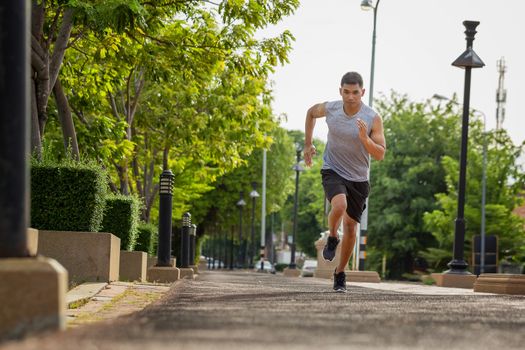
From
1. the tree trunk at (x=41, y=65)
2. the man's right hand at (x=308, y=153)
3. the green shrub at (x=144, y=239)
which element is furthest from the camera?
the green shrub at (x=144, y=239)

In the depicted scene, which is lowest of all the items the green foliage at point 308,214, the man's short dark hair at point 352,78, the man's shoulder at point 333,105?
the green foliage at point 308,214

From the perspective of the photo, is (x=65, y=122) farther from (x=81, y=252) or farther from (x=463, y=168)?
(x=463, y=168)

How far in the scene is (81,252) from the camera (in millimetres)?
12578

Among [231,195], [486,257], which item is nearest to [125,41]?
[486,257]

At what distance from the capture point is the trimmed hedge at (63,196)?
1240 cm

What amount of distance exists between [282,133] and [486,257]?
34.1 m

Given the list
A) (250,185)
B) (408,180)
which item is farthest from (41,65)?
(250,185)

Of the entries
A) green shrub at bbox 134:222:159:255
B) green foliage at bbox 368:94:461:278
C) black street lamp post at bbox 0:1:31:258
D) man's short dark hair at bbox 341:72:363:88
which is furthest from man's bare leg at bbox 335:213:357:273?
green foliage at bbox 368:94:461:278

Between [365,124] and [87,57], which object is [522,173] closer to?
[87,57]

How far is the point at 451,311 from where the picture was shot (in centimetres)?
766

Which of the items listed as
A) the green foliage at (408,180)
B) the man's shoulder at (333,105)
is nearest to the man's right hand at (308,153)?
the man's shoulder at (333,105)

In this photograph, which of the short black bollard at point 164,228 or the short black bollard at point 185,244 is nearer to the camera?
the short black bollard at point 164,228

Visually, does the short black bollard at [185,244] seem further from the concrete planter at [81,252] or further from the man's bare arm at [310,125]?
the man's bare arm at [310,125]

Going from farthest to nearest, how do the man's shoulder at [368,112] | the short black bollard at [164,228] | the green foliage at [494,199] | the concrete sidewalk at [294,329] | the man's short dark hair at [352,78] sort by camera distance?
the green foliage at [494,199] < the short black bollard at [164,228] < the man's shoulder at [368,112] < the man's short dark hair at [352,78] < the concrete sidewalk at [294,329]
